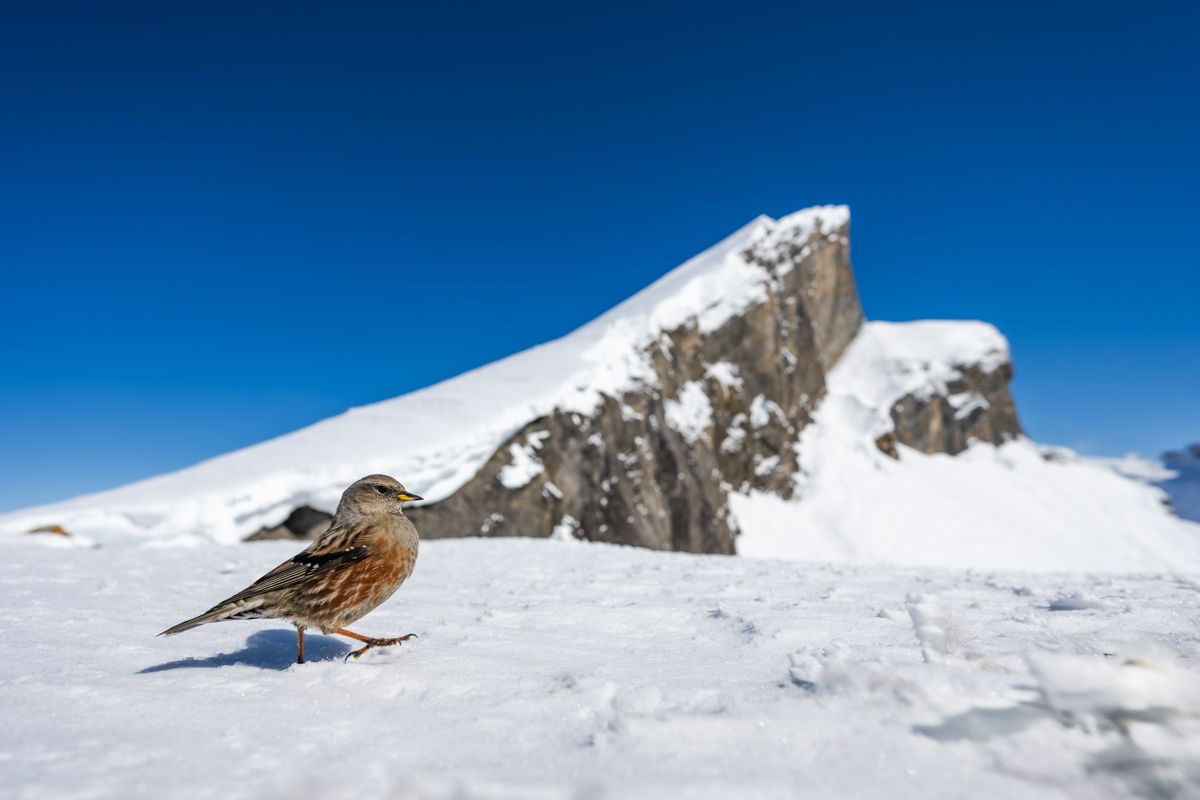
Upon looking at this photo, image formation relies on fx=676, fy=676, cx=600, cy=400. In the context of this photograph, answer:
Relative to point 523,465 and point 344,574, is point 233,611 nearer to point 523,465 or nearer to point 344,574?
point 344,574

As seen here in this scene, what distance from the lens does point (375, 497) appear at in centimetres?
362

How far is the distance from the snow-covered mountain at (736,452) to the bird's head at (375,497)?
10.9 metres

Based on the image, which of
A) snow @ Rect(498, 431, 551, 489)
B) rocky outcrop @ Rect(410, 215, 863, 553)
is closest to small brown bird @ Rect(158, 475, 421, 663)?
rocky outcrop @ Rect(410, 215, 863, 553)

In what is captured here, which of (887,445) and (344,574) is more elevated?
(887,445)

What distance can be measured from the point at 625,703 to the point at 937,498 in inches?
1746

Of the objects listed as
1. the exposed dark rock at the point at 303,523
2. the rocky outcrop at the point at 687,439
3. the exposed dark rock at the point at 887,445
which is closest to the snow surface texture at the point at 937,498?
the exposed dark rock at the point at 887,445

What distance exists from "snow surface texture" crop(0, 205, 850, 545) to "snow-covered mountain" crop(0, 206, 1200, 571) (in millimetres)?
64

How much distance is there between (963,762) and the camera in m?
1.82

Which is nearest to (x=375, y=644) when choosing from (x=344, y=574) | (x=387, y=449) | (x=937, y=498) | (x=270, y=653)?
(x=344, y=574)

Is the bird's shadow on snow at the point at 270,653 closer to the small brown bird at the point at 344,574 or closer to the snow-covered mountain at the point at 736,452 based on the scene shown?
the small brown bird at the point at 344,574

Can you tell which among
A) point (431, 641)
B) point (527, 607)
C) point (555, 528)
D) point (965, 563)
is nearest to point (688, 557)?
point (527, 607)

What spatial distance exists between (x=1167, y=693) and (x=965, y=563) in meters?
38.1

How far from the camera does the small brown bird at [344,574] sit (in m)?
3.19

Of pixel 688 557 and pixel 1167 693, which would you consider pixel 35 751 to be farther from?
pixel 688 557
